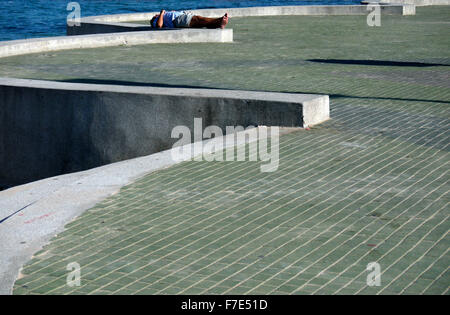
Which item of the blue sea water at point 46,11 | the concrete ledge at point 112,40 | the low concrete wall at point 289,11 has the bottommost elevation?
the blue sea water at point 46,11

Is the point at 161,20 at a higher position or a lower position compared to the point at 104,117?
higher

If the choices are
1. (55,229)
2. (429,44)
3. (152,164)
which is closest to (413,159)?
(152,164)

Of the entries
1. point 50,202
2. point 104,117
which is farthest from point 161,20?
point 50,202

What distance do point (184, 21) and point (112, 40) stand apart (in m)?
2.75

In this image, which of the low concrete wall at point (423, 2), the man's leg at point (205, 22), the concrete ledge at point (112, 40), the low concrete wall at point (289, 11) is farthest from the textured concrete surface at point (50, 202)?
the low concrete wall at point (423, 2)

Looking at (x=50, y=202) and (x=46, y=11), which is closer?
(x=50, y=202)

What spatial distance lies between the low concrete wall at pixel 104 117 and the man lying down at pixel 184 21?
32.8 feet

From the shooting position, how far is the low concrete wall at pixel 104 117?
9148 mm

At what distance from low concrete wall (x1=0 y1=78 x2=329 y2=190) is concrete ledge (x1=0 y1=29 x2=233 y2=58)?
5864 millimetres

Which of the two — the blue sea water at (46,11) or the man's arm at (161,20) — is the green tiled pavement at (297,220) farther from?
the blue sea water at (46,11)

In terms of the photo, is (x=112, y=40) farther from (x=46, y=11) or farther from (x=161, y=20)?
(x=46, y=11)

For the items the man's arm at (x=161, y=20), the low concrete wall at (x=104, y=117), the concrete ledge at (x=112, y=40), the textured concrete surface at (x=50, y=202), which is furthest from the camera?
the man's arm at (x=161, y=20)

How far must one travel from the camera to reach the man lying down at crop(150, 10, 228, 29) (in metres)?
20.3

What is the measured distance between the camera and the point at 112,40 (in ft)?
60.7
